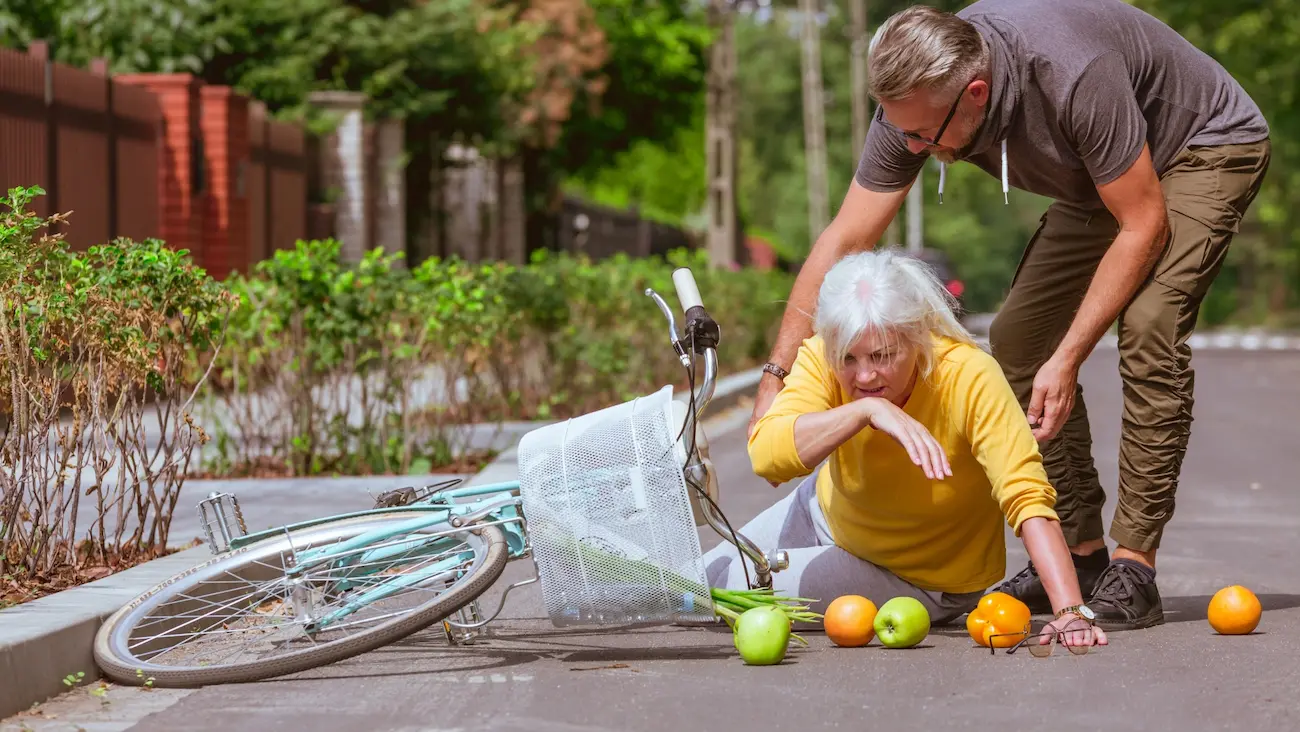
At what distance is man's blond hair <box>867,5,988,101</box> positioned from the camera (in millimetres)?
5160

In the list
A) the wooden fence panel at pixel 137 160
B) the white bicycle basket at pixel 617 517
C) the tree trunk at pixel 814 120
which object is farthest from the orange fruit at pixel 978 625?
the tree trunk at pixel 814 120

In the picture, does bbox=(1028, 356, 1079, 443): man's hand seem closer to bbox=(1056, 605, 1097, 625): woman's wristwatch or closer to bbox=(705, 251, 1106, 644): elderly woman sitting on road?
bbox=(705, 251, 1106, 644): elderly woman sitting on road

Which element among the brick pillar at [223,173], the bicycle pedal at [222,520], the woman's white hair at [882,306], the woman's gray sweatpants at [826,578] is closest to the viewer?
the woman's white hair at [882,306]

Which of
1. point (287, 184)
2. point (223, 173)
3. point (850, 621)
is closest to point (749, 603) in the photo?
point (850, 621)

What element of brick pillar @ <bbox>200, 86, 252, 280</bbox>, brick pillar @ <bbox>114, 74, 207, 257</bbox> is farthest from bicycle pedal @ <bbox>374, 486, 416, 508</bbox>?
brick pillar @ <bbox>200, 86, 252, 280</bbox>

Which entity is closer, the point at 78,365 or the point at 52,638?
the point at 52,638

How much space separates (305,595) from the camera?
5133 mm

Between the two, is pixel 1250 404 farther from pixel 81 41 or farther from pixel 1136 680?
pixel 1136 680

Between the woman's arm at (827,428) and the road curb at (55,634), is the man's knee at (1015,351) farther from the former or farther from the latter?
the road curb at (55,634)

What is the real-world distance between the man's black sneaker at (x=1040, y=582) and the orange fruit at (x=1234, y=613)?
15.0 inches

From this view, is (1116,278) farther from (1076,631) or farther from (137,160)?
(137,160)

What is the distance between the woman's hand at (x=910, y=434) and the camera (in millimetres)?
4848

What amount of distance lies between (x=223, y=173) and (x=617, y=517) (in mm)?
14232

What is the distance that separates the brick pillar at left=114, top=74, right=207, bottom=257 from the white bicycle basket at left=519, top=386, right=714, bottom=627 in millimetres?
12887
